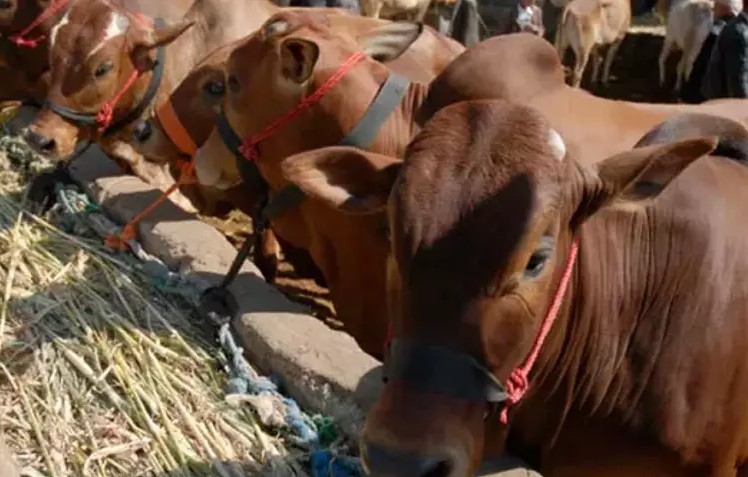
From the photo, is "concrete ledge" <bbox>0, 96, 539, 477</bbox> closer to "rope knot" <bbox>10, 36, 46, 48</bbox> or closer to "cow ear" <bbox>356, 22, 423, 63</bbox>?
"cow ear" <bbox>356, 22, 423, 63</bbox>

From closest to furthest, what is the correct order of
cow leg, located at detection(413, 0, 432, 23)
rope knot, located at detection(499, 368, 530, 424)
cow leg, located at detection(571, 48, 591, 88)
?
rope knot, located at detection(499, 368, 530, 424) → cow leg, located at detection(571, 48, 591, 88) → cow leg, located at detection(413, 0, 432, 23)


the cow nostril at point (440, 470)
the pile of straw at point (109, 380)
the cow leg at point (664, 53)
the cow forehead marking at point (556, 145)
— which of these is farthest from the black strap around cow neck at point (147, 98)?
the cow leg at point (664, 53)

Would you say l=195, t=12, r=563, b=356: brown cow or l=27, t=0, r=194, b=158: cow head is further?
l=27, t=0, r=194, b=158: cow head

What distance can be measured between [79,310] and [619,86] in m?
11.2

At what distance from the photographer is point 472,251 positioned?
2.34 metres

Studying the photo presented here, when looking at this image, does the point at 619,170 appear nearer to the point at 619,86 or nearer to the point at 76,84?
the point at 76,84

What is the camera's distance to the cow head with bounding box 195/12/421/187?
4.07m

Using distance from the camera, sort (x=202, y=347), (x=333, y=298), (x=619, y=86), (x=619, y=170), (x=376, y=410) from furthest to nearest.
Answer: (x=619, y=86) < (x=333, y=298) < (x=202, y=347) < (x=619, y=170) < (x=376, y=410)

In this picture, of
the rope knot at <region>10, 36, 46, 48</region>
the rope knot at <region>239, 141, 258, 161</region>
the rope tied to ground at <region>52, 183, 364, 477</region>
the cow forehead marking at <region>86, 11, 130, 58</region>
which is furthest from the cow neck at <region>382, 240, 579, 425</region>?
the rope knot at <region>10, 36, 46, 48</region>

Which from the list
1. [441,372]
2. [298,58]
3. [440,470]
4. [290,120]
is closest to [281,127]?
[290,120]

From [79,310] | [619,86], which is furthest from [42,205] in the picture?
[619,86]

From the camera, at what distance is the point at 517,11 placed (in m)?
13.2

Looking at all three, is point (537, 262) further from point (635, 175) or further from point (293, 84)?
point (293, 84)

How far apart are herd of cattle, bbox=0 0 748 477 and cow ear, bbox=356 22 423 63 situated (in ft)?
1.00
